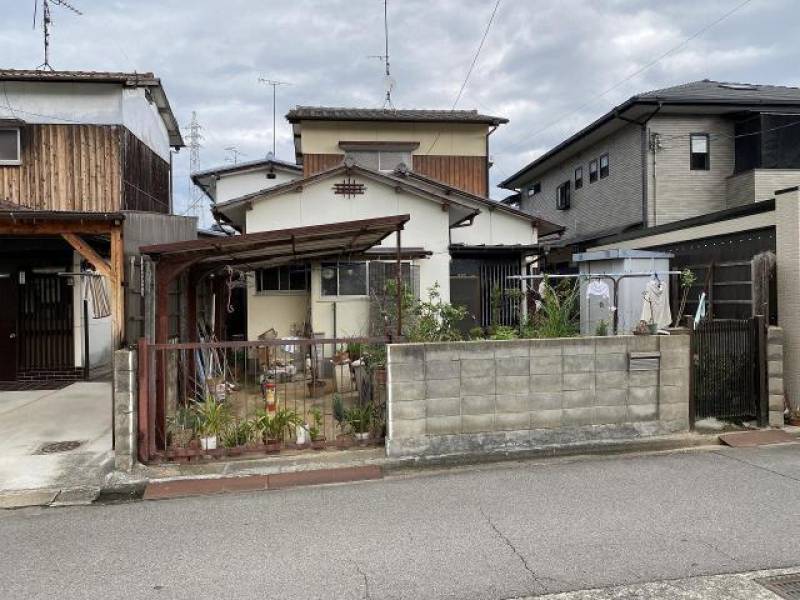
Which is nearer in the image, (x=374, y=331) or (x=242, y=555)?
(x=242, y=555)

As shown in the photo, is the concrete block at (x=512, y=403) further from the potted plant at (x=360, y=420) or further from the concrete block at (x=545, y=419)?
the potted plant at (x=360, y=420)

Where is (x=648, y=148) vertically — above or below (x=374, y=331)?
above

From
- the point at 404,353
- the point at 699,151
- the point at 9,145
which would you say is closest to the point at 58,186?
the point at 9,145

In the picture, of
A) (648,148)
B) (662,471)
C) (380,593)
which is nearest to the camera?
(380,593)

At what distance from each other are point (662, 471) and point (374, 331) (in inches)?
253

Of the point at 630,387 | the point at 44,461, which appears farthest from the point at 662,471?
the point at 44,461

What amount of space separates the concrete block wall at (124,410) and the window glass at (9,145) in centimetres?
875

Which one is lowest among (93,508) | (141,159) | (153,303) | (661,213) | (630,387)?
(93,508)

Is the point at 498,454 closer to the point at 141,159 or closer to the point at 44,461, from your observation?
the point at 44,461

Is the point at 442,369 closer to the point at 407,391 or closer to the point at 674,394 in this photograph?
the point at 407,391

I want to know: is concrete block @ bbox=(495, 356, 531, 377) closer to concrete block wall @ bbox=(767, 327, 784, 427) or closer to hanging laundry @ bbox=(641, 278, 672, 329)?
concrete block wall @ bbox=(767, 327, 784, 427)

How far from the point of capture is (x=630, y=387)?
21.6 ft

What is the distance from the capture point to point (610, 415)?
6508mm

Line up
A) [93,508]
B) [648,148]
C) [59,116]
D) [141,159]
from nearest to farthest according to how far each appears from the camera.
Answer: [93,508] → [59,116] → [141,159] → [648,148]
